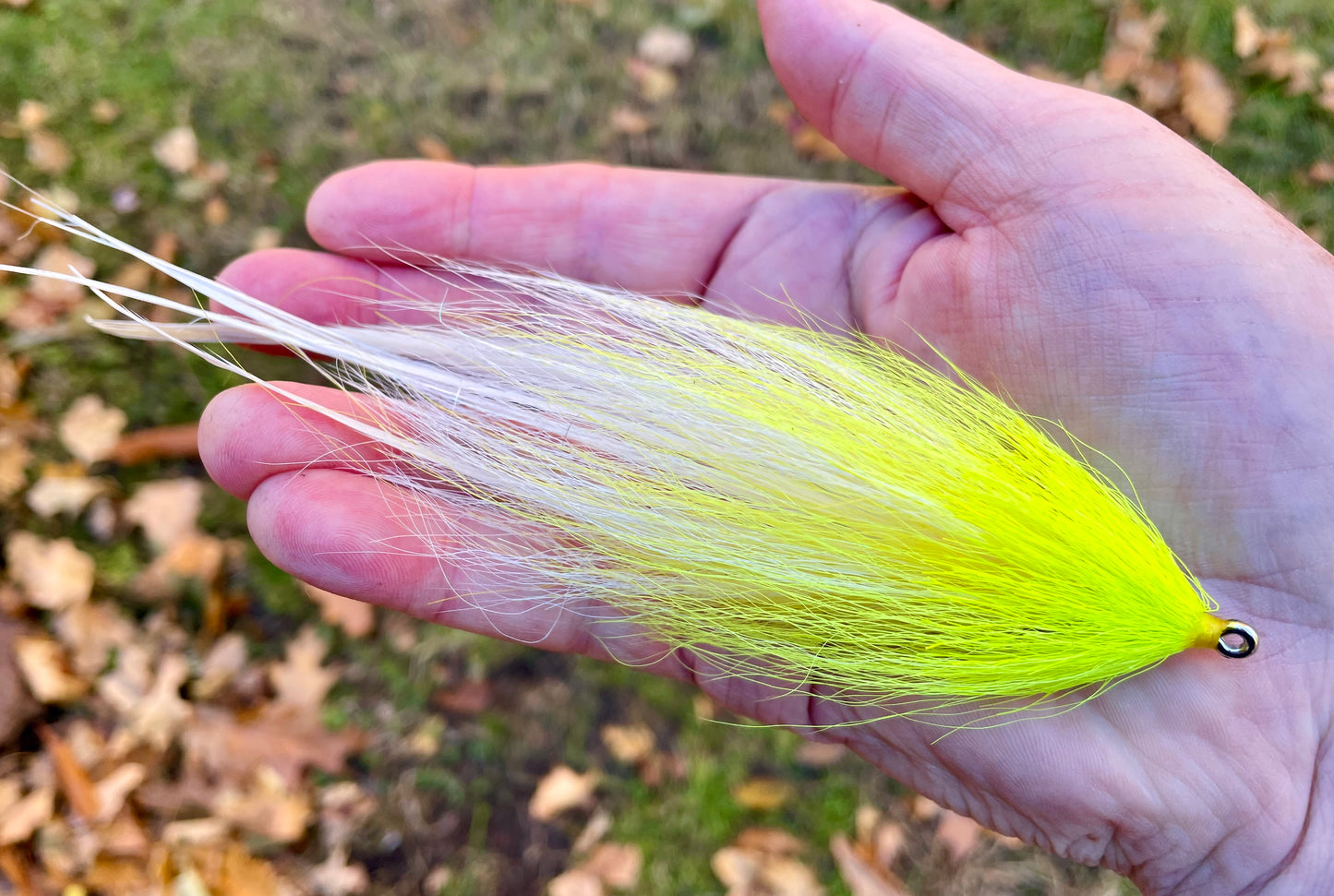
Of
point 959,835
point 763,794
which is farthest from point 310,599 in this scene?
point 959,835

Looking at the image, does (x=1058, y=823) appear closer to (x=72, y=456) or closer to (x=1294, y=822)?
(x=1294, y=822)

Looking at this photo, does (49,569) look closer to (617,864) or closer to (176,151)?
(176,151)

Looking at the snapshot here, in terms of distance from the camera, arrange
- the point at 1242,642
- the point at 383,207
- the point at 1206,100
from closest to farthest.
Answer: the point at 1242,642 → the point at 383,207 → the point at 1206,100

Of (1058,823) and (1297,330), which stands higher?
(1297,330)

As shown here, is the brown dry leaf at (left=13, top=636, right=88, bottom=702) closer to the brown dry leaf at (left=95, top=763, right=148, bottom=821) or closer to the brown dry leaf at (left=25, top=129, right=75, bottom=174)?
the brown dry leaf at (left=95, top=763, right=148, bottom=821)

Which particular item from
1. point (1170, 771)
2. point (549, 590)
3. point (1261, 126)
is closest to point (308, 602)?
point (549, 590)

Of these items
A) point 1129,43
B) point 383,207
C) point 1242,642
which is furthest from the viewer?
point 1129,43

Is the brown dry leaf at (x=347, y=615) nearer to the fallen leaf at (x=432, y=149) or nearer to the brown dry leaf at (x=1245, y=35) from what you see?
the fallen leaf at (x=432, y=149)
